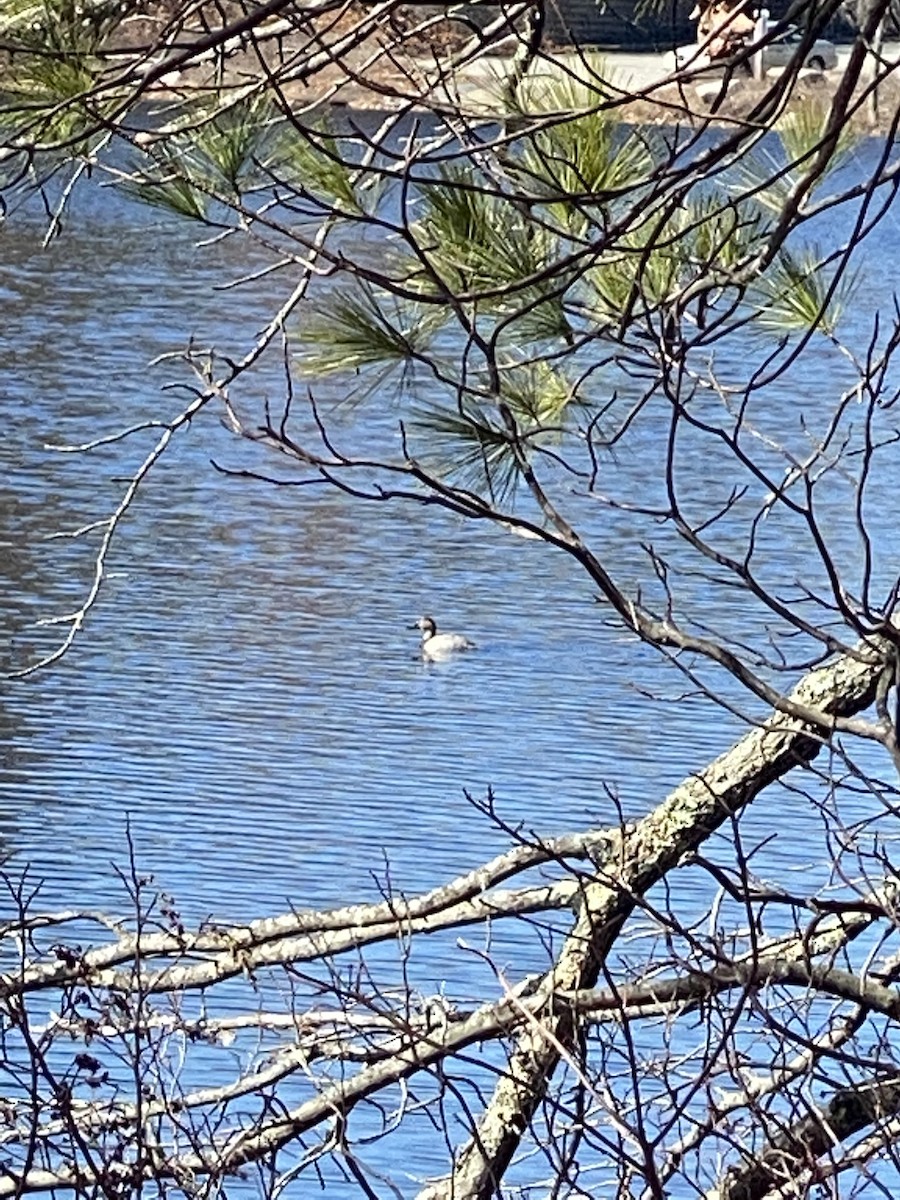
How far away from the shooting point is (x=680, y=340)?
1750mm

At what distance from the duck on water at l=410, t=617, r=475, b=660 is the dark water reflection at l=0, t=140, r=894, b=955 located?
0.26ft

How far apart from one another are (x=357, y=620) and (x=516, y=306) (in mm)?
5447

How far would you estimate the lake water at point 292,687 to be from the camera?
5109mm

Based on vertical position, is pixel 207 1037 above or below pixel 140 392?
below

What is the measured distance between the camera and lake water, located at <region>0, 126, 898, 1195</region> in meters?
5.11

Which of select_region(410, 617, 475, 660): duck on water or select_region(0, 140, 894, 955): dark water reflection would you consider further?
select_region(410, 617, 475, 660): duck on water

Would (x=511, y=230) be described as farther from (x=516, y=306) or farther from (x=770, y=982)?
(x=770, y=982)

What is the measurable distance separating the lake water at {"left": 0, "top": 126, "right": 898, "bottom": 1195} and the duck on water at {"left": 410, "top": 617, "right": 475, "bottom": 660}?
0.06 metres

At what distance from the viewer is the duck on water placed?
7.15 metres

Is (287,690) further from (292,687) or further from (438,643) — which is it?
(438,643)

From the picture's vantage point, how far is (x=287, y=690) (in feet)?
22.1

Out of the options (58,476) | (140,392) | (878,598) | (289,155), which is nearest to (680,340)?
(289,155)

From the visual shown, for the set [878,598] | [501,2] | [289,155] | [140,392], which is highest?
[140,392]

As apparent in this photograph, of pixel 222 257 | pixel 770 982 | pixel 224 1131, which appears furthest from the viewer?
pixel 222 257
